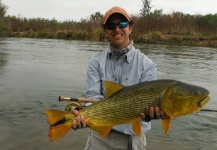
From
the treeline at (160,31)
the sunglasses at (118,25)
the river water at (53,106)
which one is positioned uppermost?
the sunglasses at (118,25)

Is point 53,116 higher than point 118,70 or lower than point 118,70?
lower

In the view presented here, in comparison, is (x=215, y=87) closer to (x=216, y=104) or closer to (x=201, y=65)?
(x=216, y=104)

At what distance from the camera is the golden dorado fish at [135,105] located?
268 centimetres

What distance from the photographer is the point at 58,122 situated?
9.57ft

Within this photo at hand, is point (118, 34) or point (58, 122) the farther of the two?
point (118, 34)

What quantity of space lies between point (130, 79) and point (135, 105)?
2.24ft

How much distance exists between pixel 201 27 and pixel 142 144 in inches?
1375

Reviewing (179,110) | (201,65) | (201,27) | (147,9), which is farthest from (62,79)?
(147,9)

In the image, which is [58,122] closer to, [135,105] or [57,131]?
[57,131]

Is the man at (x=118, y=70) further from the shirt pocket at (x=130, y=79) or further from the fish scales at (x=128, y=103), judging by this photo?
the fish scales at (x=128, y=103)

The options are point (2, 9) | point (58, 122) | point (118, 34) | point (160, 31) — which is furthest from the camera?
point (2, 9)

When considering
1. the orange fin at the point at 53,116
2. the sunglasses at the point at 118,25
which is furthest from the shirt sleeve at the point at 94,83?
the orange fin at the point at 53,116

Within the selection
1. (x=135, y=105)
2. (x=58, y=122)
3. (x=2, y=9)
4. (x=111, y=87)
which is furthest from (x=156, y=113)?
(x=2, y=9)

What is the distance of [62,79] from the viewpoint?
12.0 meters
